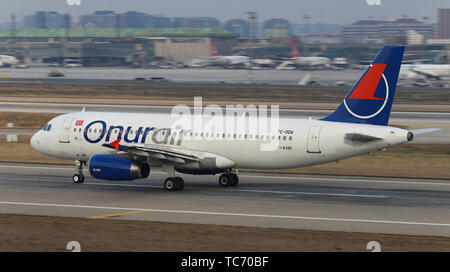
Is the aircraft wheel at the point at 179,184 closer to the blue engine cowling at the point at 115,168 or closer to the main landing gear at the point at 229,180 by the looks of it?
the blue engine cowling at the point at 115,168

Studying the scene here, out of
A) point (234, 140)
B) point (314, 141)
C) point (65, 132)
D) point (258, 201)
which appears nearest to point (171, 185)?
point (234, 140)

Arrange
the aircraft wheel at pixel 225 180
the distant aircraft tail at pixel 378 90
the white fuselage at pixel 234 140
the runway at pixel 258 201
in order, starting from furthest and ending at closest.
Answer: the aircraft wheel at pixel 225 180 → the white fuselage at pixel 234 140 → the distant aircraft tail at pixel 378 90 → the runway at pixel 258 201

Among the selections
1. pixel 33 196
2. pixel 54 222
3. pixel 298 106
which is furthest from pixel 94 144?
pixel 298 106

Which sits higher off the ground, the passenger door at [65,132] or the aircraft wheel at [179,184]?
the passenger door at [65,132]

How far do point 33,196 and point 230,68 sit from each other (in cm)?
15998

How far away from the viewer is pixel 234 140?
1534 inches

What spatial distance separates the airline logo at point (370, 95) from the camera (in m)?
36.1

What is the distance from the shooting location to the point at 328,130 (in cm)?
3691

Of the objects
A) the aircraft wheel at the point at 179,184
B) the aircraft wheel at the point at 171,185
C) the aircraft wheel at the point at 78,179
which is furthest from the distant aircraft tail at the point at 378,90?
the aircraft wheel at the point at 78,179

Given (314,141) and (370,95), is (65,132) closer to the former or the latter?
(314,141)

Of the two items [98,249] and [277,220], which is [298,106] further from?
[98,249]

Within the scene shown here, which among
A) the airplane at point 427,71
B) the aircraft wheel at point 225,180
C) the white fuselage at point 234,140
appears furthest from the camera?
the airplane at point 427,71

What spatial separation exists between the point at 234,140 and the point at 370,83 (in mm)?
8318

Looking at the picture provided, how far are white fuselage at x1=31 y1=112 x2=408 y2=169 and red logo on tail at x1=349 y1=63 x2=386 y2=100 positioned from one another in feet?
5.47
